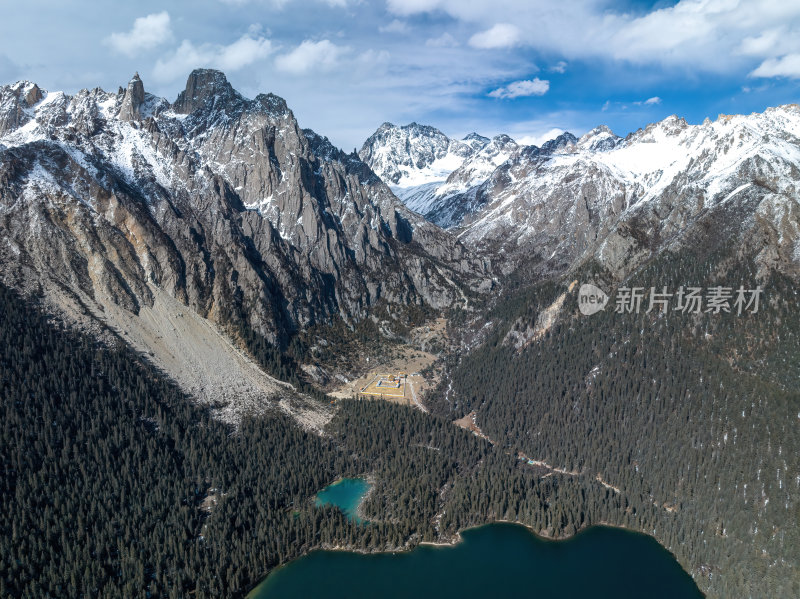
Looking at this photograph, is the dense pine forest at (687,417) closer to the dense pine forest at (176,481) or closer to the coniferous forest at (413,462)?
the coniferous forest at (413,462)

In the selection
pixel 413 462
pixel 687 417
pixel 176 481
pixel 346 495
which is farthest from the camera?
pixel 413 462

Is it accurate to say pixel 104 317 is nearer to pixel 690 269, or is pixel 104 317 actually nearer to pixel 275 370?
pixel 275 370

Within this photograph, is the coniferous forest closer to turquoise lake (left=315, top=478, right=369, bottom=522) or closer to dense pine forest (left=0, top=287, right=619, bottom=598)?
dense pine forest (left=0, top=287, right=619, bottom=598)

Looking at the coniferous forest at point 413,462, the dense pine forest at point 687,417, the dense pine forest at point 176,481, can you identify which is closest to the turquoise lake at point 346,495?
the coniferous forest at point 413,462

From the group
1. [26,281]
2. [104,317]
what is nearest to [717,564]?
[104,317]

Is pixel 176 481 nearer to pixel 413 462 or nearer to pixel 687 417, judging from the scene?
pixel 413 462

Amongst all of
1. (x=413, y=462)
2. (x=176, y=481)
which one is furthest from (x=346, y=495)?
(x=176, y=481)
